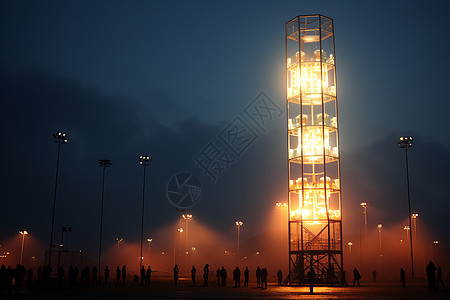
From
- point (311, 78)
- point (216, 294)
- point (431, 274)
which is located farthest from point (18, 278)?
point (311, 78)

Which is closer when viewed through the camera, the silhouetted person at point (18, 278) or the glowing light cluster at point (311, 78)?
the silhouetted person at point (18, 278)

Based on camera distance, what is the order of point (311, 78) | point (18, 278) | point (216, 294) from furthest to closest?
point (311, 78)
point (18, 278)
point (216, 294)

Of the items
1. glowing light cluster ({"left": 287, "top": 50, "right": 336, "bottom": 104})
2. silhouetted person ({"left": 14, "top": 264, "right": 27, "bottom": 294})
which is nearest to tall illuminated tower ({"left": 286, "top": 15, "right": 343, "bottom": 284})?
glowing light cluster ({"left": 287, "top": 50, "right": 336, "bottom": 104})

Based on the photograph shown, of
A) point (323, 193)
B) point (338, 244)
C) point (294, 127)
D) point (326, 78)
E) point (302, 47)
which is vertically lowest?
point (338, 244)

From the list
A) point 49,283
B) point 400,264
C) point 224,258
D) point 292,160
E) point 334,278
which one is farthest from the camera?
point 224,258

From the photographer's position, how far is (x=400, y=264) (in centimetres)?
13950

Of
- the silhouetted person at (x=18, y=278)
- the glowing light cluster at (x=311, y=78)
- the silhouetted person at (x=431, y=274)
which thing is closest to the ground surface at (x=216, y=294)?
the silhouetted person at (x=18, y=278)

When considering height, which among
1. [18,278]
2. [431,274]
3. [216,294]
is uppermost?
[431,274]

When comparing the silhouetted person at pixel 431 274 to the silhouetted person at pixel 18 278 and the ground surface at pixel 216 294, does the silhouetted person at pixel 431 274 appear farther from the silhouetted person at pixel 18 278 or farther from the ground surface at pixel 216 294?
the silhouetted person at pixel 18 278

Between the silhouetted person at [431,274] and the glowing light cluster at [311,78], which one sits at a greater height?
the glowing light cluster at [311,78]

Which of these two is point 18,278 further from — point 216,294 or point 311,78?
point 311,78

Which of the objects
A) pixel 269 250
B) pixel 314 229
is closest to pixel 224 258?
pixel 269 250

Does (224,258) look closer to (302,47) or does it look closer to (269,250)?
(269,250)

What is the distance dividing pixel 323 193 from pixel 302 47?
14503mm
